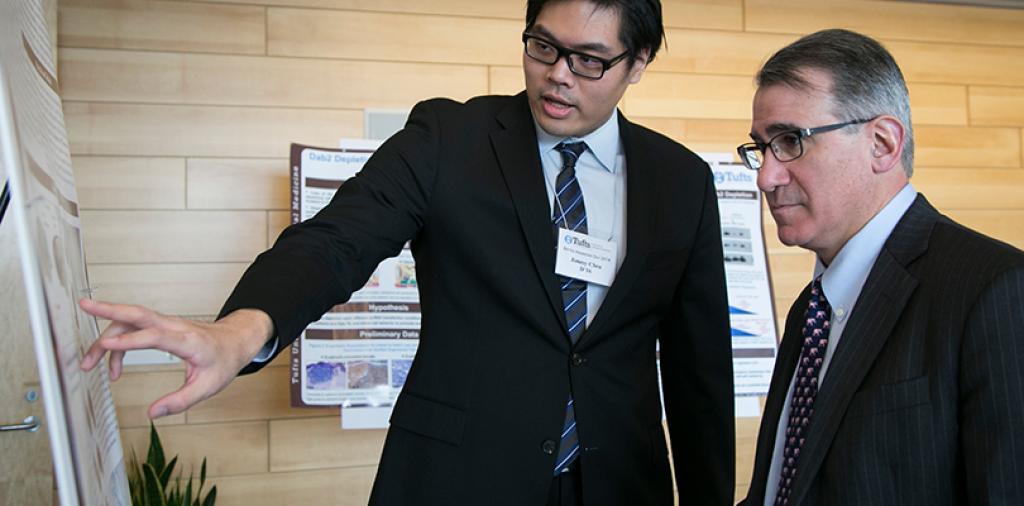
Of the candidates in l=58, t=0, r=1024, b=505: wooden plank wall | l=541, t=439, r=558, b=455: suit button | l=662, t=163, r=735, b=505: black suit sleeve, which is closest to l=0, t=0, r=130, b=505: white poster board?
l=541, t=439, r=558, b=455: suit button

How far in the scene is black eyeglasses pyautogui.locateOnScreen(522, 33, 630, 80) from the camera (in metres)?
1.65

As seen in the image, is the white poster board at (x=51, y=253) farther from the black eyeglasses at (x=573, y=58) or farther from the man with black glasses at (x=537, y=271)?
the black eyeglasses at (x=573, y=58)

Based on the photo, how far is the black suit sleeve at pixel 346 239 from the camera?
1.16 m

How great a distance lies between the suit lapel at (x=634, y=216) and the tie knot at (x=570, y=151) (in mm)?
99

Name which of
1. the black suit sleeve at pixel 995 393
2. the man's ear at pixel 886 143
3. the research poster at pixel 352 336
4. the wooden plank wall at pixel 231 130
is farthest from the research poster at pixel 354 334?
the black suit sleeve at pixel 995 393

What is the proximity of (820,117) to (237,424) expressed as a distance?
252 centimetres

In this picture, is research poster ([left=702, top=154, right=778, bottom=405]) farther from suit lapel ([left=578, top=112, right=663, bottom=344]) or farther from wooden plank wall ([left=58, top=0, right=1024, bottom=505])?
suit lapel ([left=578, top=112, right=663, bottom=344])

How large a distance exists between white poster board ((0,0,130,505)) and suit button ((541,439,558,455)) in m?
0.75

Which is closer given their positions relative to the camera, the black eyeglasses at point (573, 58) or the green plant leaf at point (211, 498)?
the black eyeglasses at point (573, 58)

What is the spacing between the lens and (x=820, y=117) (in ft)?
4.43

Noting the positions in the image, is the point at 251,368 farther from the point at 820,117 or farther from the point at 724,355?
the point at 724,355

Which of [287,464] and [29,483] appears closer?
[29,483]

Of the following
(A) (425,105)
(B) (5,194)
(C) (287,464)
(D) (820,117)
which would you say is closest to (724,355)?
(D) (820,117)

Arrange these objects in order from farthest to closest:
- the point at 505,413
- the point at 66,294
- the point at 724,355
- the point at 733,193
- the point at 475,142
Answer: the point at 733,193, the point at 724,355, the point at 475,142, the point at 505,413, the point at 66,294
